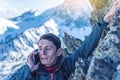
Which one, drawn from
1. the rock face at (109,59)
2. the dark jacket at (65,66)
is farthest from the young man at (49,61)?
the rock face at (109,59)

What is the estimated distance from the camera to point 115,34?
7902mm

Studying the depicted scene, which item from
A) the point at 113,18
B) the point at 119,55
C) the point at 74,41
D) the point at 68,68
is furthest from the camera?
the point at 74,41

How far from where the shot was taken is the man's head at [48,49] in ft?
27.7

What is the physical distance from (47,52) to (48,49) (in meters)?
0.10

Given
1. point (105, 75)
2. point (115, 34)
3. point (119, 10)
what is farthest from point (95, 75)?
point (119, 10)

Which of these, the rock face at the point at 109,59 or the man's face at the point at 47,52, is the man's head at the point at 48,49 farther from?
the rock face at the point at 109,59

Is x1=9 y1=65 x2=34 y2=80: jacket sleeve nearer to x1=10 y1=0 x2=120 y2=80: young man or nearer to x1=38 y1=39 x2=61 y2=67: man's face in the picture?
x1=10 y1=0 x2=120 y2=80: young man

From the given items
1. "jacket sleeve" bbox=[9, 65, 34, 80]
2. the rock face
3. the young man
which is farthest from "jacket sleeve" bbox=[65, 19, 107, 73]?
"jacket sleeve" bbox=[9, 65, 34, 80]

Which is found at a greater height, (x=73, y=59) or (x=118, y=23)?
(x=118, y=23)

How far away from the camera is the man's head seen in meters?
8.43

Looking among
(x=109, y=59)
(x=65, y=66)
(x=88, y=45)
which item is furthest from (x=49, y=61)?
(x=109, y=59)

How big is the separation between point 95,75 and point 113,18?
4.92 ft

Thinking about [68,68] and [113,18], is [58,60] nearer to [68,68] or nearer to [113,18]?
[68,68]

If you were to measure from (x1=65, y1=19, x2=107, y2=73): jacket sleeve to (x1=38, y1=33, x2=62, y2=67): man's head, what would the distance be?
65 centimetres
